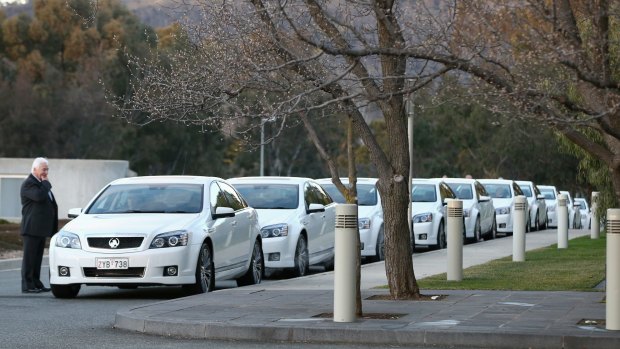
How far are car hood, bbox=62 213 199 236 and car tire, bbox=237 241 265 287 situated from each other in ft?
6.57

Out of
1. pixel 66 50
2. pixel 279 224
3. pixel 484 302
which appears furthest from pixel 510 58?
pixel 66 50

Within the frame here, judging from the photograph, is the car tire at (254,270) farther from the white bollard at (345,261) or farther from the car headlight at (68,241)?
the white bollard at (345,261)

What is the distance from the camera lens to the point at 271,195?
871 inches

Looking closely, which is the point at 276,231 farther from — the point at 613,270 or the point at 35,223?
the point at 613,270

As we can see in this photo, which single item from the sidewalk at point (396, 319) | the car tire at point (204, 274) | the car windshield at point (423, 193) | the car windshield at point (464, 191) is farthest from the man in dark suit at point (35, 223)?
the car windshield at point (464, 191)

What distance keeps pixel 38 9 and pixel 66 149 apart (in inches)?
404

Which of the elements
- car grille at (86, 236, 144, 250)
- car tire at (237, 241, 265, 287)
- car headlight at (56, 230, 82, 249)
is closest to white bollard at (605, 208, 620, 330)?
car grille at (86, 236, 144, 250)

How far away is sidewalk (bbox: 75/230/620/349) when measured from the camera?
1165 cm

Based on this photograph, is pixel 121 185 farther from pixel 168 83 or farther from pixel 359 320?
pixel 359 320

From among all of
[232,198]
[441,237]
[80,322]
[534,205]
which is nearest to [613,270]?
[80,322]

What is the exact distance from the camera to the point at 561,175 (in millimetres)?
72000

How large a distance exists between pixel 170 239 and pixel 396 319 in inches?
167

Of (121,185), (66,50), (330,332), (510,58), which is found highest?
(66,50)

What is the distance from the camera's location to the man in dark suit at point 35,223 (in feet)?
58.1
